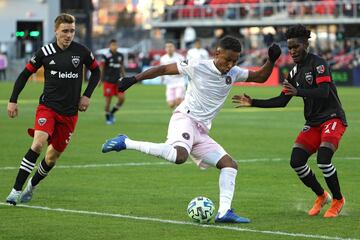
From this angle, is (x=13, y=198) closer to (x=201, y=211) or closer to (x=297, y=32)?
(x=201, y=211)

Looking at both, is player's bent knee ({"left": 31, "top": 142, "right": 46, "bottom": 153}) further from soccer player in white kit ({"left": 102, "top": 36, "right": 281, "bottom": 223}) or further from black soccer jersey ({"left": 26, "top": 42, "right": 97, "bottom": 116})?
soccer player in white kit ({"left": 102, "top": 36, "right": 281, "bottom": 223})

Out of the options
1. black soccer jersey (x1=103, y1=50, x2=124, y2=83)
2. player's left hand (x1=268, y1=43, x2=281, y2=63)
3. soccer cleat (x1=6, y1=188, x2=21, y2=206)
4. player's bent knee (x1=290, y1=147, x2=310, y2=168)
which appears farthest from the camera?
black soccer jersey (x1=103, y1=50, x2=124, y2=83)

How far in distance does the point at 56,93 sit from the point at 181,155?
8.07 feet

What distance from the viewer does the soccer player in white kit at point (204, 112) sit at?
11.2m

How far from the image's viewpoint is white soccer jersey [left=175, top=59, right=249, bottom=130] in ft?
37.9

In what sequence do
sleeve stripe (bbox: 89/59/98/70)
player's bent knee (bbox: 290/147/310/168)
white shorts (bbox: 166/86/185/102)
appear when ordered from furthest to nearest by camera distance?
white shorts (bbox: 166/86/185/102), sleeve stripe (bbox: 89/59/98/70), player's bent knee (bbox: 290/147/310/168)

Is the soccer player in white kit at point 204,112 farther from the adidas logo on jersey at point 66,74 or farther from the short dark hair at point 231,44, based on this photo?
the adidas logo on jersey at point 66,74

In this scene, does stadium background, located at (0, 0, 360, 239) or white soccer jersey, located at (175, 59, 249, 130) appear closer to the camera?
stadium background, located at (0, 0, 360, 239)

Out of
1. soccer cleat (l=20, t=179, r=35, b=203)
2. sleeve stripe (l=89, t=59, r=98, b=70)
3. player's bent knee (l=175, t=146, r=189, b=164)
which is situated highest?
sleeve stripe (l=89, t=59, r=98, b=70)

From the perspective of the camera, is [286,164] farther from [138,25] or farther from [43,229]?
[138,25]

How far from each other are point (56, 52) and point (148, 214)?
2.51 metres

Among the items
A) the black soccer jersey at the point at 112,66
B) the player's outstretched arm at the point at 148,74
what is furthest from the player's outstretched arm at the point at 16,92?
the black soccer jersey at the point at 112,66

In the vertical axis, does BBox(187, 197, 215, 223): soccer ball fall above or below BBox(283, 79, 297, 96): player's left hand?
below

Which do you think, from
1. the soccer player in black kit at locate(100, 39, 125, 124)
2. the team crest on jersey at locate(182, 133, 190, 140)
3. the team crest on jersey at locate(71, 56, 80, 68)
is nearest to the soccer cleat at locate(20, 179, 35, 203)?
the team crest on jersey at locate(71, 56, 80, 68)
